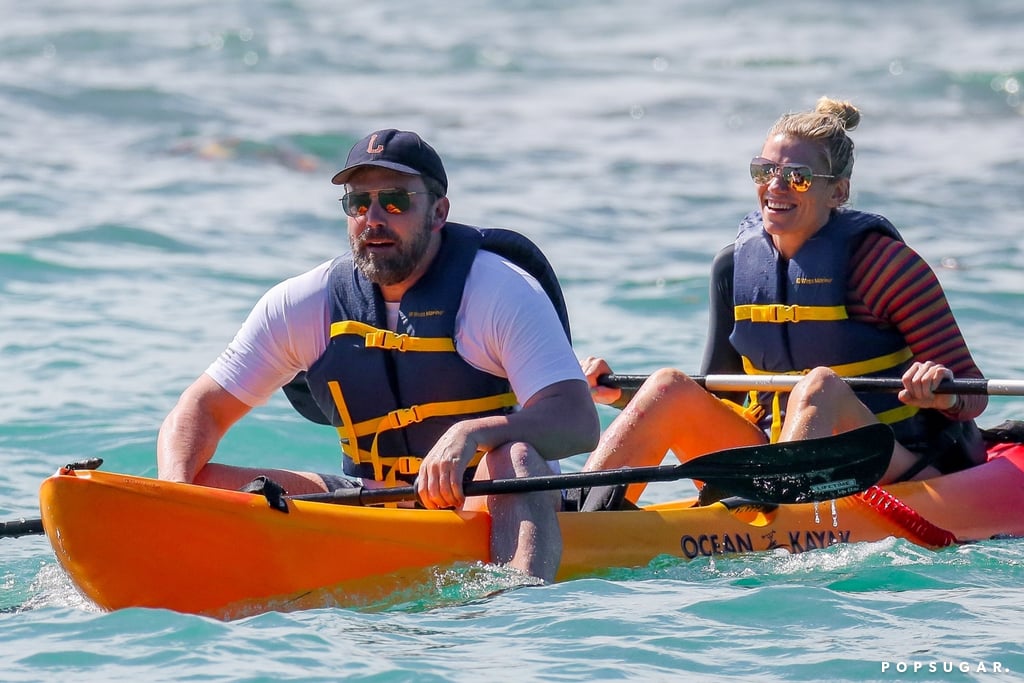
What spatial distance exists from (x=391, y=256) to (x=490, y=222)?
7.49 m

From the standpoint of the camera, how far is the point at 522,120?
55.0 ft

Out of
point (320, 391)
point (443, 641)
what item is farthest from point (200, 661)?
point (320, 391)

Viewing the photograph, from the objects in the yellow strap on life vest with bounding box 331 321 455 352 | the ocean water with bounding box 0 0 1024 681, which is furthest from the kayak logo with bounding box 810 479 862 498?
the yellow strap on life vest with bounding box 331 321 455 352

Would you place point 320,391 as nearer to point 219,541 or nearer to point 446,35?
point 219,541

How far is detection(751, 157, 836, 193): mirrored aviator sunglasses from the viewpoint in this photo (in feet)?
17.3

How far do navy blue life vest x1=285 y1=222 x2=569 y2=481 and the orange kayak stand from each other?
366mm

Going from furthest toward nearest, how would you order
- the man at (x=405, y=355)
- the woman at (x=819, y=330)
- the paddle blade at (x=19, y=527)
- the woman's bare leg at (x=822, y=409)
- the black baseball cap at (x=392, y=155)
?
Result: the woman at (x=819, y=330) < the woman's bare leg at (x=822, y=409) < the black baseball cap at (x=392, y=155) < the man at (x=405, y=355) < the paddle blade at (x=19, y=527)

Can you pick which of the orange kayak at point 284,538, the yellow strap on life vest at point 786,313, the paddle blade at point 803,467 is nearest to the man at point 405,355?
the orange kayak at point 284,538

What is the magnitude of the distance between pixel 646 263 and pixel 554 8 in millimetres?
14884

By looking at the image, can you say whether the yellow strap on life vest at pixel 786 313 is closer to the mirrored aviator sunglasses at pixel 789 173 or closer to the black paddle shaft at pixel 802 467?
the mirrored aviator sunglasses at pixel 789 173

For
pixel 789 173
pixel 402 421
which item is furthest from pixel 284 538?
pixel 789 173

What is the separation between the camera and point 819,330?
17.5 feet

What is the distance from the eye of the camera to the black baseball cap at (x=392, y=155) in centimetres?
452

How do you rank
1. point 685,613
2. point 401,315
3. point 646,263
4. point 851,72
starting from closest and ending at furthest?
point 685,613
point 401,315
point 646,263
point 851,72
